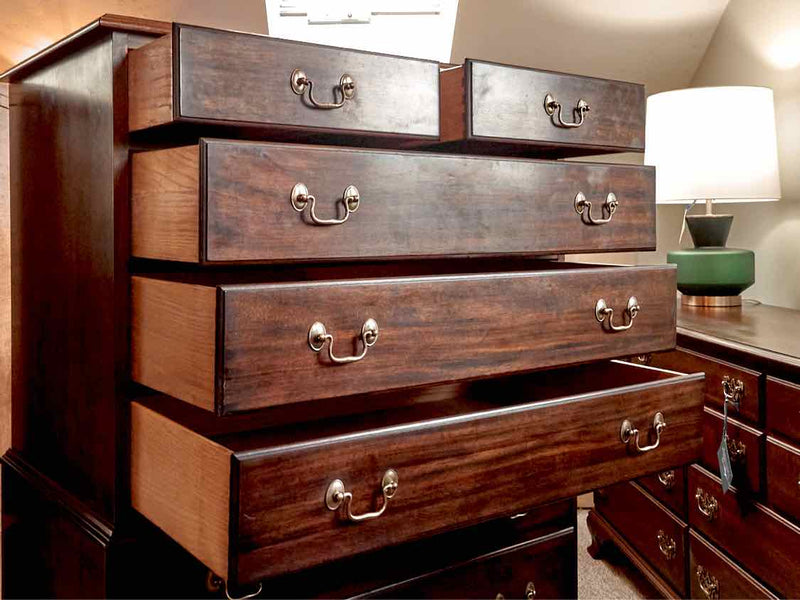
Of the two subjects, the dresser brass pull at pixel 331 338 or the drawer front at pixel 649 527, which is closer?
the dresser brass pull at pixel 331 338

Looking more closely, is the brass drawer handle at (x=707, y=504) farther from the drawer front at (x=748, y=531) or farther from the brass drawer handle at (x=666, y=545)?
the brass drawer handle at (x=666, y=545)

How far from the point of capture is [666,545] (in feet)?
5.90

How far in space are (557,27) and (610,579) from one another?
1.46 m

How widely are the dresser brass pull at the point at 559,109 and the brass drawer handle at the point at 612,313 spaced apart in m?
0.24

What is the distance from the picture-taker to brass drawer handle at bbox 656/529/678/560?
5.81ft

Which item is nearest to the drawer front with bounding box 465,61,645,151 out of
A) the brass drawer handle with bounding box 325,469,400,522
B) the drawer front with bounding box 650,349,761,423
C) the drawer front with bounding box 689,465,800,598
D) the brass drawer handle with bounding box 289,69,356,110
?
the brass drawer handle with bounding box 289,69,356,110

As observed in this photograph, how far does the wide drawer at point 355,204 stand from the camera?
804 millimetres

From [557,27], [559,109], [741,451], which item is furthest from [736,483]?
[557,27]

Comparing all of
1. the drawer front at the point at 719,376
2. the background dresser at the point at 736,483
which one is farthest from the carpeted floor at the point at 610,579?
the drawer front at the point at 719,376

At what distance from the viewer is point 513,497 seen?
0.97 metres

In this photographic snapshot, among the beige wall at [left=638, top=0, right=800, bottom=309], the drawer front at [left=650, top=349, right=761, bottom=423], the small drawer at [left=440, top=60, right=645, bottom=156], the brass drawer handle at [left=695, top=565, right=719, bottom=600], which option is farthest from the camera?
the beige wall at [left=638, top=0, right=800, bottom=309]

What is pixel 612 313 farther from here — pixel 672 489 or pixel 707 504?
pixel 672 489

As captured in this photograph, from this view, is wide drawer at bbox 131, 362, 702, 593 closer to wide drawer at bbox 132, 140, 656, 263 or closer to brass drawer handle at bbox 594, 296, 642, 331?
brass drawer handle at bbox 594, 296, 642, 331

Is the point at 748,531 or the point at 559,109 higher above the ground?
the point at 559,109
